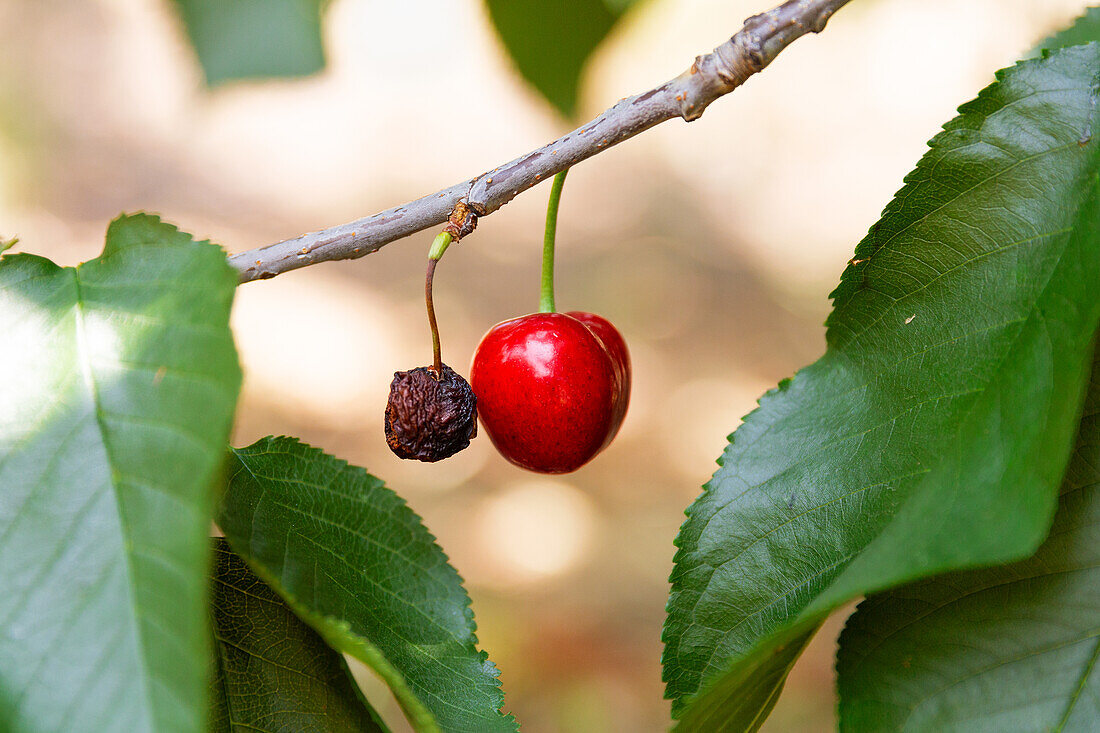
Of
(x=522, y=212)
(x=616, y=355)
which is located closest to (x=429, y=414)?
(x=616, y=355)

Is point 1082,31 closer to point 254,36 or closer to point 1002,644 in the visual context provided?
point 1002,644

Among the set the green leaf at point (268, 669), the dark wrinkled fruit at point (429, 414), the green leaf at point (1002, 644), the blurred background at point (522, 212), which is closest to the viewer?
the green leaf at point (1002, 644)

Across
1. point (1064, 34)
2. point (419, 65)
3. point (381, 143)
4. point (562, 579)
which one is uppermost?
point (419, 65)

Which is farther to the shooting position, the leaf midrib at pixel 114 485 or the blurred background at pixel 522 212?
the blurred background at pixel 522 212

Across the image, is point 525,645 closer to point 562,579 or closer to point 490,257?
point 562,579

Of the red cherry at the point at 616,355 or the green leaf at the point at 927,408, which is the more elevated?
the red cherry at the point at 616,355

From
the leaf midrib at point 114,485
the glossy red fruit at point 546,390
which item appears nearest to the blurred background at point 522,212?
the glossy red fruit at point 546,390

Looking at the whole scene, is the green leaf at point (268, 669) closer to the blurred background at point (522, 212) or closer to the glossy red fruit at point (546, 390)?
the glossy red fruit at point (546, 390)

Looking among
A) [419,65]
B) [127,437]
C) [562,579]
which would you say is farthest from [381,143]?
[127,437]
